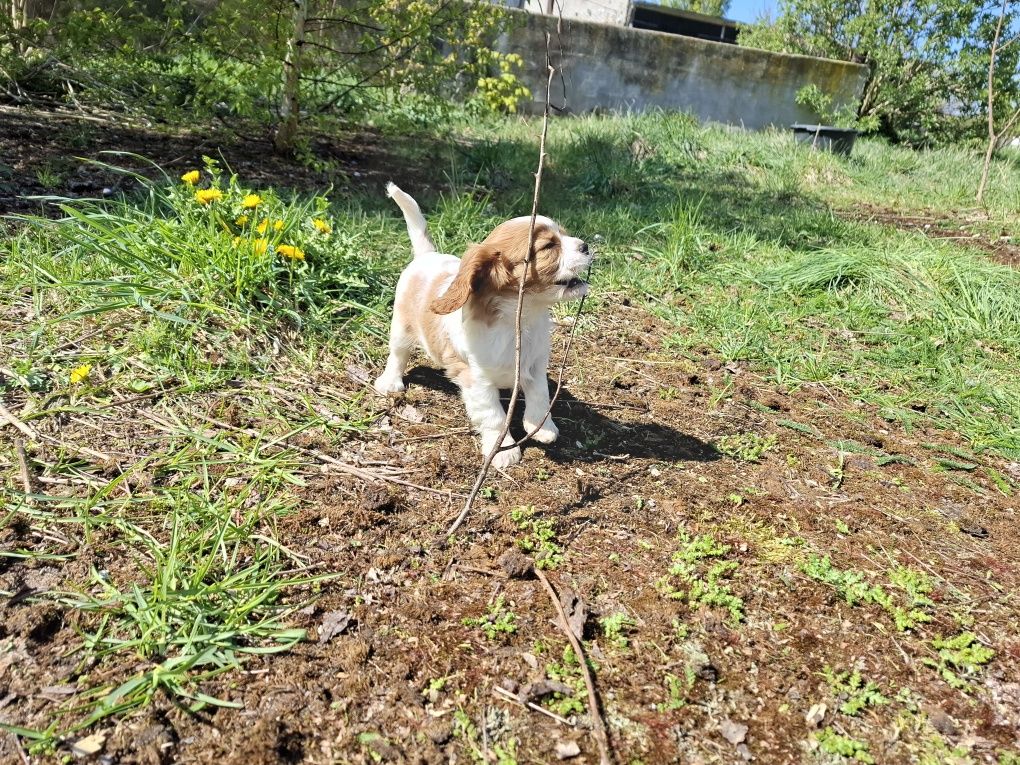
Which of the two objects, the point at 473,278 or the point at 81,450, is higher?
the point at 473,278

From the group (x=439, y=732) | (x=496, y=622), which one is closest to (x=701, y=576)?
(x=496, y=622)

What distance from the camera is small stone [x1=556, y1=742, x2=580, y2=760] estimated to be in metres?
1.91

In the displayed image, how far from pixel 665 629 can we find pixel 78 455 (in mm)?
2283

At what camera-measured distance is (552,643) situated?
2254mm

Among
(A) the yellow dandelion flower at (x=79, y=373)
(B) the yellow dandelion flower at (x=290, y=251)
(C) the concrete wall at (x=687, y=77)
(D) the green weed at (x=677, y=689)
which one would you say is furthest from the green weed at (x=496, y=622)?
(C) the concrete wall at (x=687, y=77)

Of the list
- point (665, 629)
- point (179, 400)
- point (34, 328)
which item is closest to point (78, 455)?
point (179, 400)

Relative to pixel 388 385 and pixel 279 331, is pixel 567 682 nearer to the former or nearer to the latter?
pixel 388 385

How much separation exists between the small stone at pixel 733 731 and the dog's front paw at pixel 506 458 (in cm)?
139

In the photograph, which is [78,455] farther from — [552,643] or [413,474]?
[552,643]

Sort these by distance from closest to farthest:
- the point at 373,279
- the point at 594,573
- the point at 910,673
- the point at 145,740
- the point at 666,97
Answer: the point at 145,740, the point at 910,673, the point at 594,573, the point at 373,279, the point at 666,97

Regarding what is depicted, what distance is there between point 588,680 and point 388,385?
6.64 feet

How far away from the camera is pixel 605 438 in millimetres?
3500

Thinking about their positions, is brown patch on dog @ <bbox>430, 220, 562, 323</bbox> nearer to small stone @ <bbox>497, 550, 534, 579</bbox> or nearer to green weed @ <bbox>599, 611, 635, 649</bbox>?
small stone @ <bbox>497, 550, 534, 579</bbox>

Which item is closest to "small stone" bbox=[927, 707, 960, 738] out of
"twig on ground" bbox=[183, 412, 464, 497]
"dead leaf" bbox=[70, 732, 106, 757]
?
"twig on ground" bbox=[183, 412, 464, 497]
